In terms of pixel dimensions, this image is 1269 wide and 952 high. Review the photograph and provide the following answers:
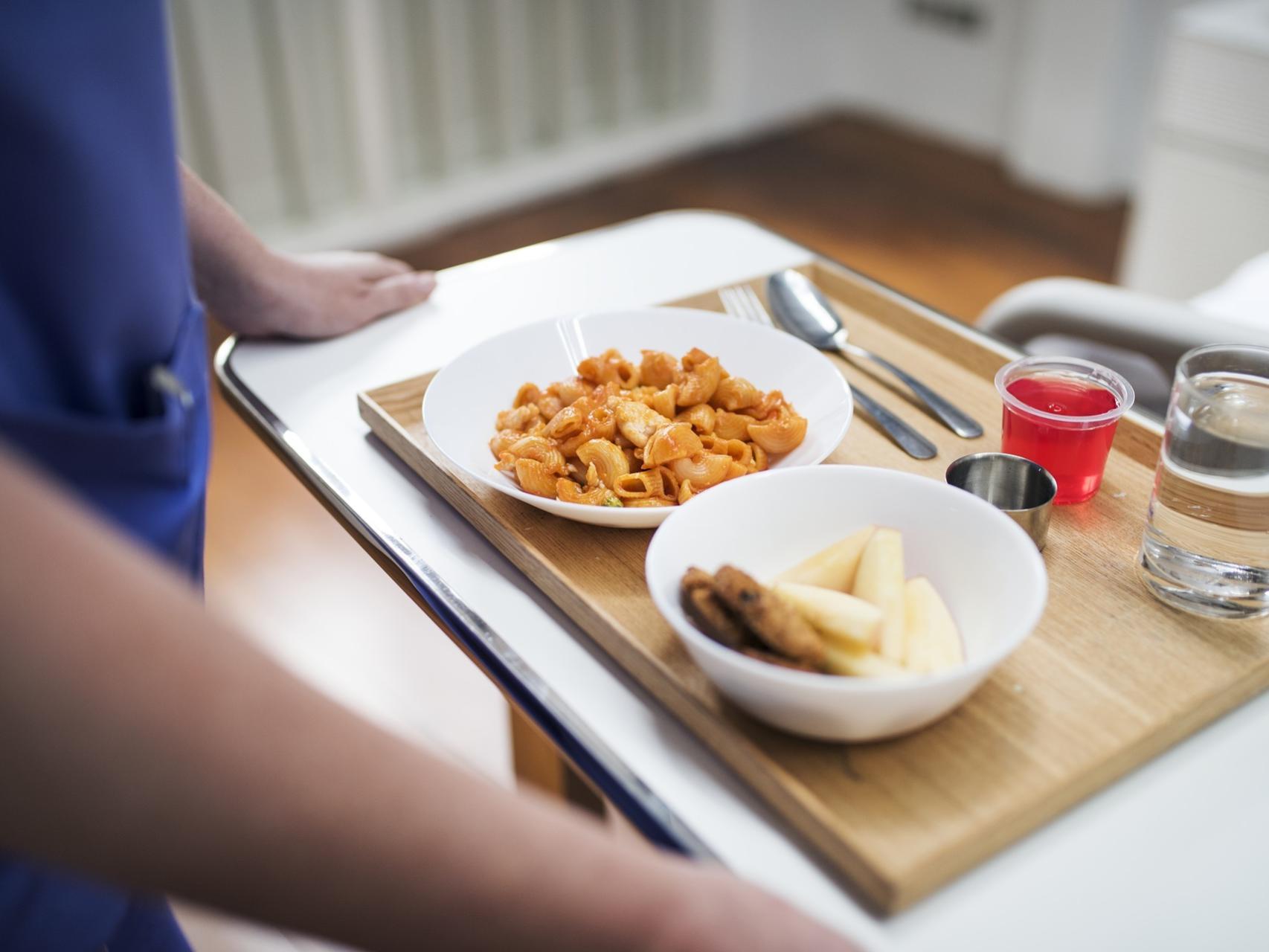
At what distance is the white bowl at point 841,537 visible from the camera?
1.84ft

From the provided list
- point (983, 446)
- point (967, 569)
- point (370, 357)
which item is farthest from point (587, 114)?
point (967, 569)

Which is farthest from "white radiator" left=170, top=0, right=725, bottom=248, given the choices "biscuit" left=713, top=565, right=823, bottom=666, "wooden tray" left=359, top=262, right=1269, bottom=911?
"biscuit" left=713, top=565, right=823, bottom=666

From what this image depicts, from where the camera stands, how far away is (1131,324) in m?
1.25

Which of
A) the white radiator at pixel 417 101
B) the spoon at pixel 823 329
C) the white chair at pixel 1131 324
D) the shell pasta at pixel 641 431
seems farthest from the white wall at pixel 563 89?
the shell pasta at pixel 641 431

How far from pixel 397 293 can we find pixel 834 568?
0.65 m

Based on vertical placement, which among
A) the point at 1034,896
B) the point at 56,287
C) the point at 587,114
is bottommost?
the point at 587,114

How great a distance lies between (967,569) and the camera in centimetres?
66

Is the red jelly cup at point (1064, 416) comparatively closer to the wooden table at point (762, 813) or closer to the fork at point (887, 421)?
the fork at point (887, 421)

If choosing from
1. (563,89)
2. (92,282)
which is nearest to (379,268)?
(92,282)

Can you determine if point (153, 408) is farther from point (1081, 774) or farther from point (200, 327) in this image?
point (1081, 774)

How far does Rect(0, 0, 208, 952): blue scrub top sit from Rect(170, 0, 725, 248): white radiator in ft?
7.43

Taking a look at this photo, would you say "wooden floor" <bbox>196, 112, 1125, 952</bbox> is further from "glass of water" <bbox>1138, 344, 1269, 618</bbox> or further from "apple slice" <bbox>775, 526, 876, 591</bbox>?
"glass of water" <bbox>1138, 344, 1269, 618</bbox>

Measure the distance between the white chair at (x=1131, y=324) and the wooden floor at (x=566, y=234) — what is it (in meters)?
0.88

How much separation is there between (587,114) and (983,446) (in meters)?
2.86
